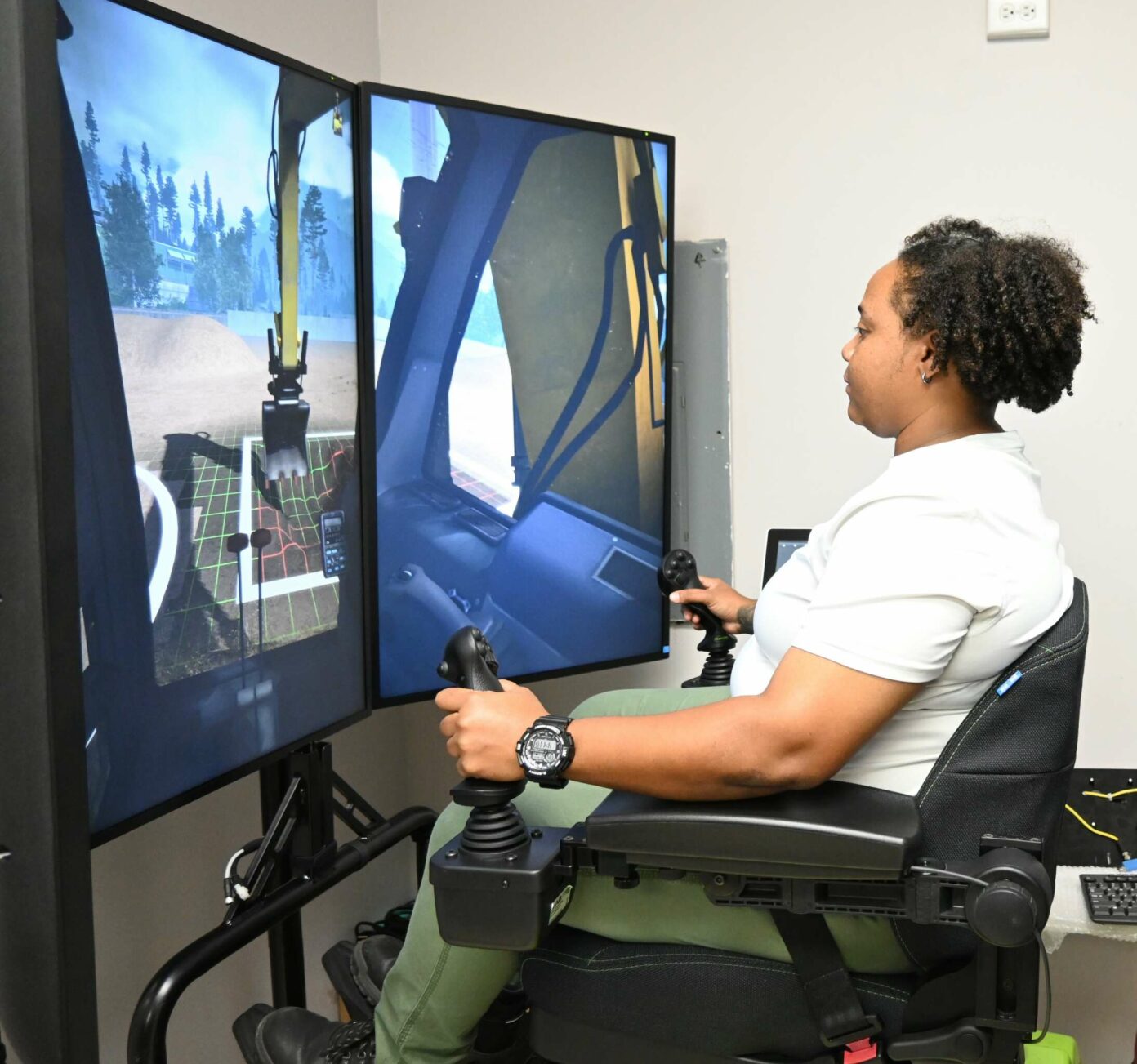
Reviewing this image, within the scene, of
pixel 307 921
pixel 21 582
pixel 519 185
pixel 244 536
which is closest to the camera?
→ pixel 21 582

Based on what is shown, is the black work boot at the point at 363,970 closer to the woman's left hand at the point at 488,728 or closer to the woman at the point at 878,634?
the woman at the point at 878,634

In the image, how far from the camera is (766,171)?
239cm

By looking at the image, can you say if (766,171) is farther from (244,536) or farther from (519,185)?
(244,536)

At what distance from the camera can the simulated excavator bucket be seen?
1583mm

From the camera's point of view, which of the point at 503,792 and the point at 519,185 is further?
the point at 519,185

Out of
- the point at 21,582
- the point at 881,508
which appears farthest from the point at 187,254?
the point at 881,508

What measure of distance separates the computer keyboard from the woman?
787mm

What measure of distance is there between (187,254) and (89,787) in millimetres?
644

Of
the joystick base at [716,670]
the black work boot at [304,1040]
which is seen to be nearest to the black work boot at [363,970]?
Result: the black work boot at [304,1040]

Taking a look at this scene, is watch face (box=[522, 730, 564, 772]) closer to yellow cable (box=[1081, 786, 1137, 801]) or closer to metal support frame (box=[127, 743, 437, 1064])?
metal support frame (box=[127, 743, 437, 1064])

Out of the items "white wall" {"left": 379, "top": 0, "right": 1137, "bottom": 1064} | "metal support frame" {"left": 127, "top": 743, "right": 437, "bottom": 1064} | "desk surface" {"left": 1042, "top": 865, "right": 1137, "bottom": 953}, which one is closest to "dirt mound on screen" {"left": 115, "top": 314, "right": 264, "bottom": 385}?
"metal support frame" {"left": 127, "top": 743, "right": 437, "bottom": 1064}

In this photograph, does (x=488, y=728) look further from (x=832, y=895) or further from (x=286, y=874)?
(x=286, y=874)

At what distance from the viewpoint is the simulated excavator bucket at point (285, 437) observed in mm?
1583

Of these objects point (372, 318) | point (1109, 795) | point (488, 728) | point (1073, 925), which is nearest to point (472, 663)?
point (488, 728)
